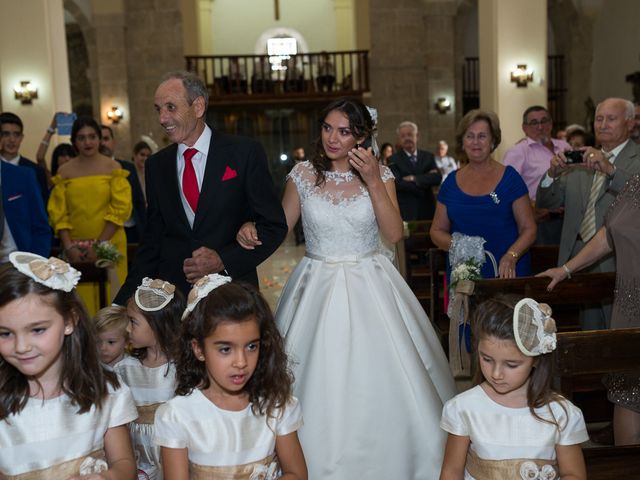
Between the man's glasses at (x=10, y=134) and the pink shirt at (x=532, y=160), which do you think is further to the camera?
the pink shirt at (x=532, y=160)

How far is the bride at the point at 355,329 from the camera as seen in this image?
369 centimetres

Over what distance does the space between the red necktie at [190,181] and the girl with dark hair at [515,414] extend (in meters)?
1.51

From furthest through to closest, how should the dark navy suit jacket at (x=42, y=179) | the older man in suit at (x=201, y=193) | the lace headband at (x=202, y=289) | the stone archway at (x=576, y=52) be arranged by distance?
the stone archway at (x=576, y=52) < the dark navy suit jacket at (x=42, y=179) < the older man in suit at (x=201, y=193) < the lace headband at (x=202, y=289)

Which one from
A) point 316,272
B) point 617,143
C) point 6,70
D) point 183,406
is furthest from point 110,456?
point 6,70

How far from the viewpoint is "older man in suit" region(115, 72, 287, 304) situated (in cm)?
351

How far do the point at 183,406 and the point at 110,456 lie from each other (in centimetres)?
30

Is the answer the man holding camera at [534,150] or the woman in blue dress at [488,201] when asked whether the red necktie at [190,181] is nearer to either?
the woman in blue dress at [488,201]

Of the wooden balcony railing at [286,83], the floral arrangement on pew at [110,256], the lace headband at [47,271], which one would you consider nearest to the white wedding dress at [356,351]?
the lace headband at [47,271]

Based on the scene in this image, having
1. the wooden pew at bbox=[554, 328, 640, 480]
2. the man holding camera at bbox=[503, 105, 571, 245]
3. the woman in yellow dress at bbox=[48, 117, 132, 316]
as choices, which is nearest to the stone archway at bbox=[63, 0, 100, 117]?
the woman in yellow dress at bbox=[48, 117, 132, 316]

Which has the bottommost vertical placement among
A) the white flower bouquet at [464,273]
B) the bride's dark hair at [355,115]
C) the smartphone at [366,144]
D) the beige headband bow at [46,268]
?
the white flower bouquet at [464,273]

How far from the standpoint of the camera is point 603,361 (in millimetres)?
3143

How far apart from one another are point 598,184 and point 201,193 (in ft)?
8.85

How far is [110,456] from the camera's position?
2.65 m

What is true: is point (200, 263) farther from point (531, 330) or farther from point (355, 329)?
point (531, 330)
